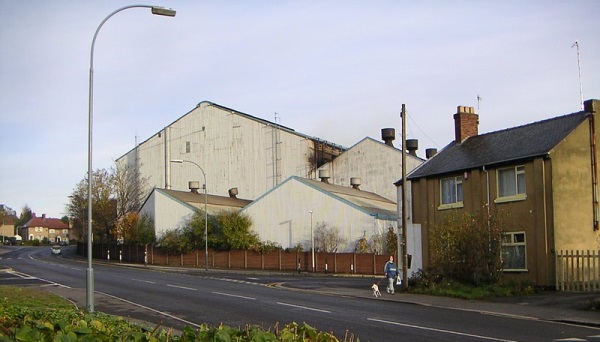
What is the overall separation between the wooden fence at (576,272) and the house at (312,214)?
25.4m

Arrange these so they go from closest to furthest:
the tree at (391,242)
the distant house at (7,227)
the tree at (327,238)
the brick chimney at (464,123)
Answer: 1. the brick chimney at (464,123)
2. the tree at (391,242)
3. the tree at (327,238)
4. the distant house at (7,227)

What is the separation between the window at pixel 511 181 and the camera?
89.6 ft

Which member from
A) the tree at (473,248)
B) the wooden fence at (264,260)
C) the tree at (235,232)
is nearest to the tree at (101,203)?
the wooden fence at (264,260)

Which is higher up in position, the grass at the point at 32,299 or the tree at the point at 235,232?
the tree at the point at 235,232

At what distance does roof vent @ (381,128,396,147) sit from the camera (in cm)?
6881

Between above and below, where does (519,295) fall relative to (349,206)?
below

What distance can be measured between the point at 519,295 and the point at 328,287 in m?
9.44

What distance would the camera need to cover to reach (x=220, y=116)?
75250mm

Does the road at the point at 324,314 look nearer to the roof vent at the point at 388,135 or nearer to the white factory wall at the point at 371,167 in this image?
the white factory wall at the point at 371,167

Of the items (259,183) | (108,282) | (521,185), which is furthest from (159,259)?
(521,185)

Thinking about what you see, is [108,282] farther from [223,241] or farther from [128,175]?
[128,175]

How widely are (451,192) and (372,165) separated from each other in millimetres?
35954

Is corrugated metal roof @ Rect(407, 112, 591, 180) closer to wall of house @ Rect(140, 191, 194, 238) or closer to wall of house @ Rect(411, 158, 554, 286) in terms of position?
wall of house @ Rect(411, 158, 554, 286)

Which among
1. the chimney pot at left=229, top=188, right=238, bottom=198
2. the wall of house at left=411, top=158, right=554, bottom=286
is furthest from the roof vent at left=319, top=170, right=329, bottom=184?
the wall of house at left=411, top=158, right=554, bottom=286
